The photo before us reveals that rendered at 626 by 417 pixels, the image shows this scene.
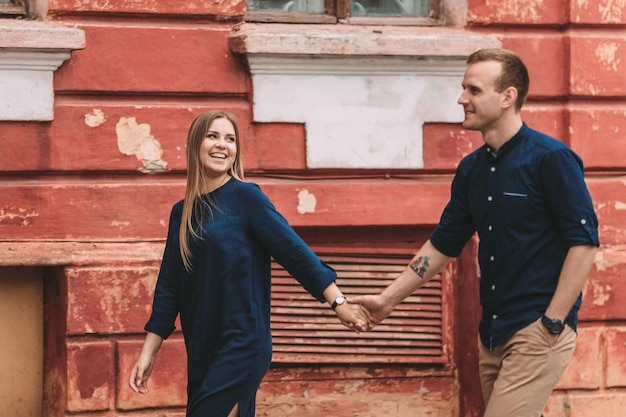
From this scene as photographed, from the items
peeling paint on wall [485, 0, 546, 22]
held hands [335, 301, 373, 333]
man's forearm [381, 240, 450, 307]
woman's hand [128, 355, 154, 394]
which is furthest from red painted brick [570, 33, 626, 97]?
woman's hand [128, 355, 154, 394]

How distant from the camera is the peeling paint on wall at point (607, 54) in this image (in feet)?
22.6

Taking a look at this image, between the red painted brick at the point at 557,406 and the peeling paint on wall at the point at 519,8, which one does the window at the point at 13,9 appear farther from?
the red painted brick at the point at 557,406

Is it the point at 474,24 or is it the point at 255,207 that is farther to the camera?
the point at 474,24

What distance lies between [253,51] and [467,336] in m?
1.99

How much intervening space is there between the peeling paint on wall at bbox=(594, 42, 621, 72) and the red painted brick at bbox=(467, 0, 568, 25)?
0.87ft

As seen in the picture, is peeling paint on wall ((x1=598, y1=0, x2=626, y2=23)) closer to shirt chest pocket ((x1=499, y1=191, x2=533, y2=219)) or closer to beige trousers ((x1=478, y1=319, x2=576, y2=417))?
shirt chest pocket ((x1=499, y1=191, x2=533, y2=219))

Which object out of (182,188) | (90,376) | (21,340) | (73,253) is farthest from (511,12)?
(21,340)

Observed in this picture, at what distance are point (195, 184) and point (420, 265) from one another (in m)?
1.08

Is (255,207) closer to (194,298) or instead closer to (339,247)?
(194,298)

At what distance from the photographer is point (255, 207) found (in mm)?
4566

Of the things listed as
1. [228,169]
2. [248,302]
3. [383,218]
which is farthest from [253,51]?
[248,302]

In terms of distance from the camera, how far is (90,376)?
6.32 meters

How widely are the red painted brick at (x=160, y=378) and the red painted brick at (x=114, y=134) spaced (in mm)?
914

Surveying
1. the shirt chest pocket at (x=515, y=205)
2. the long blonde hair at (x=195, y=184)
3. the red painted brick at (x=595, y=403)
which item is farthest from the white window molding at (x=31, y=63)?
the red painted brick at (x=595, y=403)
